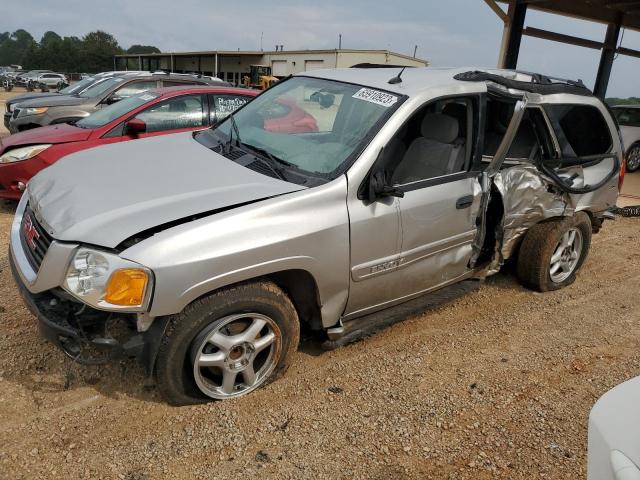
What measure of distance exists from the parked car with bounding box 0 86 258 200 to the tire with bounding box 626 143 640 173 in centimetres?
923

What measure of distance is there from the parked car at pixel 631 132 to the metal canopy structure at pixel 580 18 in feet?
3.03

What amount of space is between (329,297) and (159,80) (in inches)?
285

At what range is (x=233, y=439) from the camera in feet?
8.00

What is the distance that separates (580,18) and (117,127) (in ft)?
32.2

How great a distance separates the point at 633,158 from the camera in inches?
443

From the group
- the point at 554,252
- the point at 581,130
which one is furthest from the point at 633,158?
the point at 554,252

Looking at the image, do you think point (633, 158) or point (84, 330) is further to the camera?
point (633, 158)

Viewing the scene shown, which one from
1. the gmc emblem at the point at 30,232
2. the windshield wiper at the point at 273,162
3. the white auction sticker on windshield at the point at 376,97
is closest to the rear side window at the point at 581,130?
the white auction sticker on windshield at the point at 376,97

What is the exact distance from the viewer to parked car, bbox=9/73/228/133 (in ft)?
25.2

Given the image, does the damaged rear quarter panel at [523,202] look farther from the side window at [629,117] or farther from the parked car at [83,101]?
the side window at [629,117]

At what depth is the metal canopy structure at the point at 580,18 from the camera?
9.53m

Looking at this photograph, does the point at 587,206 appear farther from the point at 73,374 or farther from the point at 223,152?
the point at 73,374

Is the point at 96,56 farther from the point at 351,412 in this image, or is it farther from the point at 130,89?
the point at 351,412

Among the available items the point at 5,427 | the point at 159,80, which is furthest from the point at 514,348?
the point at 159,80
